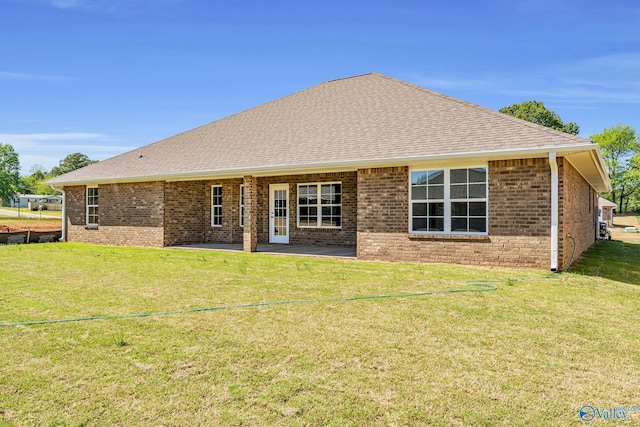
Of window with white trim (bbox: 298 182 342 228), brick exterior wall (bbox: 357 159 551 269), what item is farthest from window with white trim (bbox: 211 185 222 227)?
brick exterior wall (bbox: 357 159 551 269)

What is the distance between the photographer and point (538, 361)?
382cm

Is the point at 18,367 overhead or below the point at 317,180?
below

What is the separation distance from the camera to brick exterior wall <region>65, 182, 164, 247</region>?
15.6 m

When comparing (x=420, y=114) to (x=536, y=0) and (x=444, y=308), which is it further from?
(x=444, y=308)

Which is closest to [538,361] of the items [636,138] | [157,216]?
[157,216]

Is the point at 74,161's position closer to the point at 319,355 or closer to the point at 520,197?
the point at 520,197

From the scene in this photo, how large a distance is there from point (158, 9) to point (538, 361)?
12641 mm

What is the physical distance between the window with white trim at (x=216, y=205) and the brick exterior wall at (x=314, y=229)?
1878 millimetres

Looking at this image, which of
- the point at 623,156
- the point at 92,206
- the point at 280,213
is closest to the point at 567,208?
the point at 280,213

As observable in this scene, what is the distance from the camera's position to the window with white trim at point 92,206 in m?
17.7

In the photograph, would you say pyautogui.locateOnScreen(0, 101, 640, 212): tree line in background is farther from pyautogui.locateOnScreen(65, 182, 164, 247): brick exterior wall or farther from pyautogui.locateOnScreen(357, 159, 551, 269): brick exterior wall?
pyautogui.locateOnScreen(357, 159, 551, 269): brick exterior wall

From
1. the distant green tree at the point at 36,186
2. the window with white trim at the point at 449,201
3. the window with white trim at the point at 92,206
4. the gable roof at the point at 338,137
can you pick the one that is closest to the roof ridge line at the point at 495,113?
the gable roof at the point at 338,137

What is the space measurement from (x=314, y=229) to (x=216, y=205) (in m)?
4.74

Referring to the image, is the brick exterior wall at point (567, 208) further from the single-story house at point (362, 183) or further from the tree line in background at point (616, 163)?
the tree line in background at point (616, 163)
